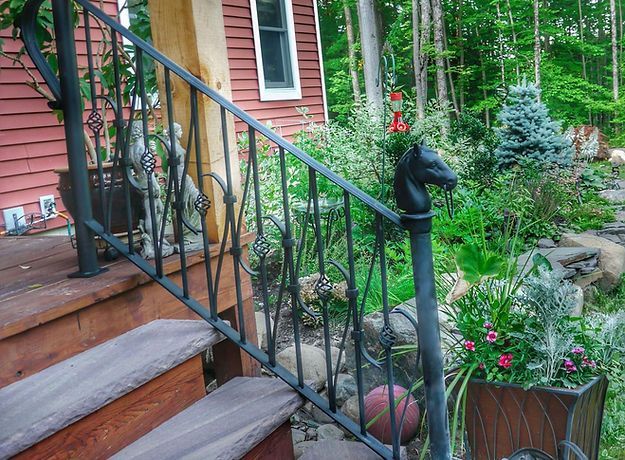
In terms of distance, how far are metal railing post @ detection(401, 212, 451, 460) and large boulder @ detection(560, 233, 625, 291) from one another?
130 inches

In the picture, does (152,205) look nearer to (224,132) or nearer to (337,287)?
(224,132)

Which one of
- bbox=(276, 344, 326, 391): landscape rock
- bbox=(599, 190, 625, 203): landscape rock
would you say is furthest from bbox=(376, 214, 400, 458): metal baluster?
bbox=(599, 190, 625, 203): landscape rock

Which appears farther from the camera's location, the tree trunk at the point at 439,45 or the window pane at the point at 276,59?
the tree trunk at the point at 439,45

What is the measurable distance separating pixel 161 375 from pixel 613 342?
4.91 ft

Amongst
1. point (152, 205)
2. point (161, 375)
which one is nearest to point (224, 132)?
point (152, 205)

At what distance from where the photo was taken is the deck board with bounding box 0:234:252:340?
5.54 feet

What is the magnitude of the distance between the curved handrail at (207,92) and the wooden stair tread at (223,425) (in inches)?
24.8

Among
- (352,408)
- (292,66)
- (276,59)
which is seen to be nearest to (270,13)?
(276,59)

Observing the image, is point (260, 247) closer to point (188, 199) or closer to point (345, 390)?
point (188, 199)

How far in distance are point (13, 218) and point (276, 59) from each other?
4.44 metres

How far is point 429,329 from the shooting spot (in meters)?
1.77

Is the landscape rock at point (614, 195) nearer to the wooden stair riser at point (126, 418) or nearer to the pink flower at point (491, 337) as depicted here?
the pink flower at point (491, 337)

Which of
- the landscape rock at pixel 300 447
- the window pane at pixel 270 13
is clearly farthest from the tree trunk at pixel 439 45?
the landscape rock at pixel 300 447

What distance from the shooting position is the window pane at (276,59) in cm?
798
